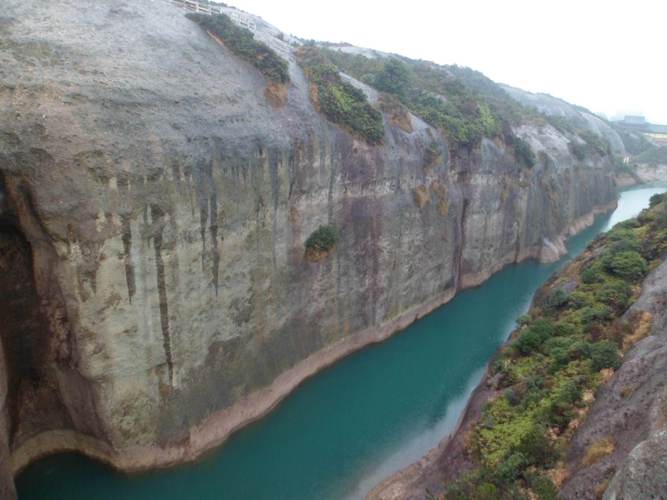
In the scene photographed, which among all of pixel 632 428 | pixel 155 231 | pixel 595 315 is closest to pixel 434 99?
pixel 595 315

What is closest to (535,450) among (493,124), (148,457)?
(148,457)

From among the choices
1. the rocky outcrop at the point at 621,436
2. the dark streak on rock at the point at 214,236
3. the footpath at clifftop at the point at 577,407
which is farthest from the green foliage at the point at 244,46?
the rocky outcrop at the point at 621,436

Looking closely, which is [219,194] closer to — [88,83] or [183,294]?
[183,294]

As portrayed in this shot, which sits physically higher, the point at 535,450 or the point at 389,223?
the point at 389,223

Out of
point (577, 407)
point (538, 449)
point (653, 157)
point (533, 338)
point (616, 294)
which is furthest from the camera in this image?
point (653, 157)

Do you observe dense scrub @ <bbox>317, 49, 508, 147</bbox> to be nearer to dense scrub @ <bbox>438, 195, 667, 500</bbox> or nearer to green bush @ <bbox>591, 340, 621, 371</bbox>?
dense scrub @ <bbox>438, 195, 667, 500</bbox>

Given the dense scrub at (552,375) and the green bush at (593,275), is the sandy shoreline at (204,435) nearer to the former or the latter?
the dense scrub at (552,375)

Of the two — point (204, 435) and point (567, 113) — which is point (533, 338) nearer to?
point (204, 435)

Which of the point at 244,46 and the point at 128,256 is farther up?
A: the point at 244,46
